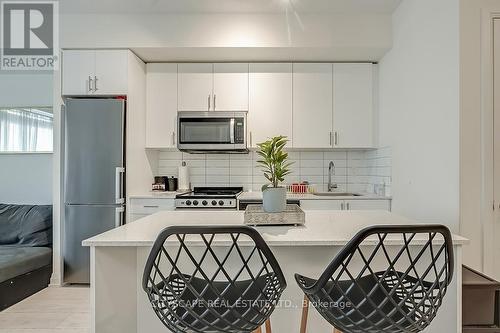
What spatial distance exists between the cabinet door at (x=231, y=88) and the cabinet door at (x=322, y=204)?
3.85 feet

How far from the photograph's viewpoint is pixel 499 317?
1.60 m

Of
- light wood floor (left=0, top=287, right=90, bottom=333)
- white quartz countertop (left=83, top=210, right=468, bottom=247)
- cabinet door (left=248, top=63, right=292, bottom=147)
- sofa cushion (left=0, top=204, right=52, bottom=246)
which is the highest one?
cabinet door (left=248, top=63, right=292, bottom=147)

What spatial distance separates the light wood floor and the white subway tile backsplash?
1.55 meters

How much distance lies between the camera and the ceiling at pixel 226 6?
9.75 feet

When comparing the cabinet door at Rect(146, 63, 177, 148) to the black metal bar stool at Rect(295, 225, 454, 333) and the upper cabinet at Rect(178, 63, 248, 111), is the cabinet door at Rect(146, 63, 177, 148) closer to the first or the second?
the upper cabinet at Rect(178, 63, 248, 111)

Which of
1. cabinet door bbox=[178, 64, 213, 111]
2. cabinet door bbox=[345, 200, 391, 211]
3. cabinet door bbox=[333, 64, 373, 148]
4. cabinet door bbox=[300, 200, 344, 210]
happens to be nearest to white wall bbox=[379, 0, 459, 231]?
cabinet door bbox=[345, 200, 391, 211]

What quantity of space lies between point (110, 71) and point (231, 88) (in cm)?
120

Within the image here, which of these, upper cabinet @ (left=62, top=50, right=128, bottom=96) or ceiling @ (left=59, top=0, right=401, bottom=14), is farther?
A: upper cabinet @ (left=62, top=50, right=128, bottom=96)

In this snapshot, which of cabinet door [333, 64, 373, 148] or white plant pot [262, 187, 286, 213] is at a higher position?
cabinet door [333, 64, 373, 148]

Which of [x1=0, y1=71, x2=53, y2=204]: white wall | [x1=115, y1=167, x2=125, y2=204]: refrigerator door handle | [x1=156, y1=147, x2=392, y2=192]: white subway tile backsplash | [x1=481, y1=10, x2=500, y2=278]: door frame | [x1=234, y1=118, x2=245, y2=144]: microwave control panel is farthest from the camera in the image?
[x1=156, y1=147, x2=392, y2=192]: white subway tile backsplash

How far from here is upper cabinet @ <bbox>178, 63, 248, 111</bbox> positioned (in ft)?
11.7

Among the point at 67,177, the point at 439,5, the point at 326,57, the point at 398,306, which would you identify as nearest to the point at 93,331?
the point at 398,306

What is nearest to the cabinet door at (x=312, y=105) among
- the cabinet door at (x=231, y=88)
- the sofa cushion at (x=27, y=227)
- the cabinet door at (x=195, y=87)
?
the cabinet door at (x=231, y=88)

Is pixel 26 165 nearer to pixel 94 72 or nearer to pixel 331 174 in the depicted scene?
pixel 94 72
